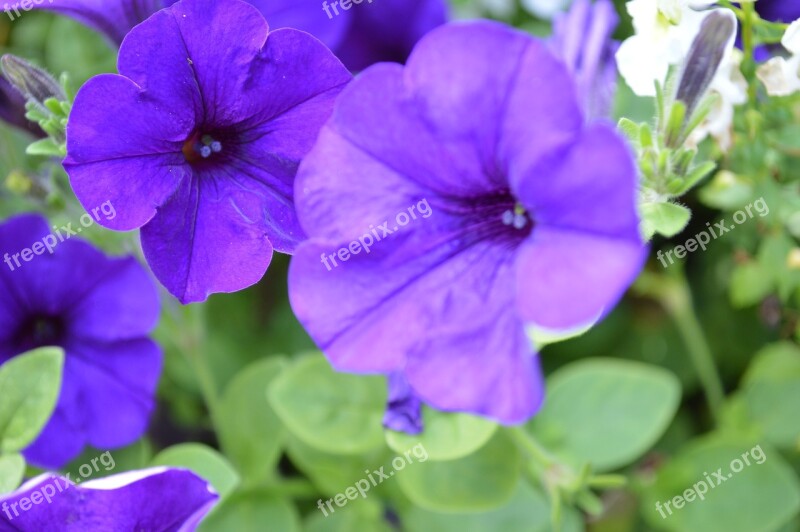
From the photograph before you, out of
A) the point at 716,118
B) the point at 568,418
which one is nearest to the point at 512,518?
the point at 568,418

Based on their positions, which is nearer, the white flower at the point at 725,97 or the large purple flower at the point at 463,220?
the large purple flower at the point at 463,220

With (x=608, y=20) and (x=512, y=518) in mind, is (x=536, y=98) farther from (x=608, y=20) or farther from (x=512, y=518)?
(x=512, y=518)

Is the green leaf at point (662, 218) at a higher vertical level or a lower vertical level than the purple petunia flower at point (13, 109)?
lower

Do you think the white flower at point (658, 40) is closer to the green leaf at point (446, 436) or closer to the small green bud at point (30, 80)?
the green leaf at point (446, 436)

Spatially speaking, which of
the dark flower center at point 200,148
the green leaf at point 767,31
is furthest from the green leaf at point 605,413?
the dark flower center at point 200,148

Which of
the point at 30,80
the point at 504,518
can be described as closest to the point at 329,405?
the point at 504,518

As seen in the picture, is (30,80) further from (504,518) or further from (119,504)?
(504,518)

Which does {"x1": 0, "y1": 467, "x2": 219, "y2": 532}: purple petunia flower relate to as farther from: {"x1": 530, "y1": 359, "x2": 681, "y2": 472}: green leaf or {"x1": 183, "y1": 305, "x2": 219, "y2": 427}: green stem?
{"x1": 530, "y1": 359, "x2": 681, "y2": 472}: green leaf
